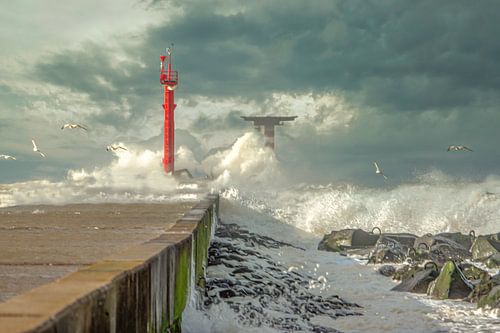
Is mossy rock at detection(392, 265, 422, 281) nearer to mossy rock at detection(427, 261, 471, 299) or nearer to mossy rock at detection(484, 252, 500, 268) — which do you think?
mossy rock at detection(427, 261, 471, 299)

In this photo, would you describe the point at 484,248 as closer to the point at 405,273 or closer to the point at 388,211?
the point at 405,273

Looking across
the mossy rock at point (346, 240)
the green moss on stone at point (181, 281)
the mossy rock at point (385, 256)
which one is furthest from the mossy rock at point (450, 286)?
the mossy rock at point (346, 240)

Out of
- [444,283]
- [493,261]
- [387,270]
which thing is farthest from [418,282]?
[493,261]

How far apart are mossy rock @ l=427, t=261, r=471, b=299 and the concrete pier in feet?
12.1

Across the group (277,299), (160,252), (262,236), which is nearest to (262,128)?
(262,236)

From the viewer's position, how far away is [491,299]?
7.65 metres

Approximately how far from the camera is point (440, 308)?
26.3ft

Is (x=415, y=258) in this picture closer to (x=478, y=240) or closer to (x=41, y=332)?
(x=478, y=240)

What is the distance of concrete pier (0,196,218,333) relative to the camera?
2.40m

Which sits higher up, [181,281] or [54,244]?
[54,244]

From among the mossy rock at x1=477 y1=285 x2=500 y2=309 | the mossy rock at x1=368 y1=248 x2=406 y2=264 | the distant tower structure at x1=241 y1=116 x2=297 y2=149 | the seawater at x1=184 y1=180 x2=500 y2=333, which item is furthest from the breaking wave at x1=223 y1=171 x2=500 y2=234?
the distant tower structure at x1=241 y1=116 x2=297 y2=149

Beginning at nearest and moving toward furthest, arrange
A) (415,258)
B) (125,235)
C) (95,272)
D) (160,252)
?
(95,272)
(160,252)
(125,235)
(415,258)

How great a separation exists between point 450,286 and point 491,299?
900mm

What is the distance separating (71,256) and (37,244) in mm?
1305
